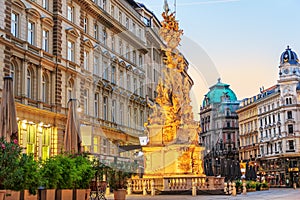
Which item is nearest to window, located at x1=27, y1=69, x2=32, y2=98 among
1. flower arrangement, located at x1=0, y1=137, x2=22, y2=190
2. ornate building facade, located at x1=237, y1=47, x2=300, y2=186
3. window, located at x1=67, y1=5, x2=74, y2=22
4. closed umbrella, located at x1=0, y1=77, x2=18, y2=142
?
window, located at x1=67, y1=5, x2=74, y2=22

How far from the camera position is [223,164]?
6206cm

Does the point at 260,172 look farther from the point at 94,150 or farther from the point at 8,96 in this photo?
the point at 8,96

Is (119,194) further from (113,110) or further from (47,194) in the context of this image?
(113,110)

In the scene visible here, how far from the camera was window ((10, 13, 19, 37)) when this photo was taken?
33.1m

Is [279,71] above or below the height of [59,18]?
above

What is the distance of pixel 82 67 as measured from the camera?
43.7 m

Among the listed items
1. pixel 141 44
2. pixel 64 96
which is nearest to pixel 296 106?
pixel 141 44

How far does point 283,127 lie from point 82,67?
58.7 meters

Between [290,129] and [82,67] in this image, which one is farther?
[290,129]

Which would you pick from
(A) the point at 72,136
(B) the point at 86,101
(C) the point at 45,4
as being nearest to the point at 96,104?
(B) the point at 86,101

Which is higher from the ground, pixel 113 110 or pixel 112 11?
pixel 112 11

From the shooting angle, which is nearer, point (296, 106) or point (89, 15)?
point (89, 15)

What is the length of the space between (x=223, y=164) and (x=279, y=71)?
40.5m

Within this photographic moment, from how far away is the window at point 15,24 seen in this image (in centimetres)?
3309
